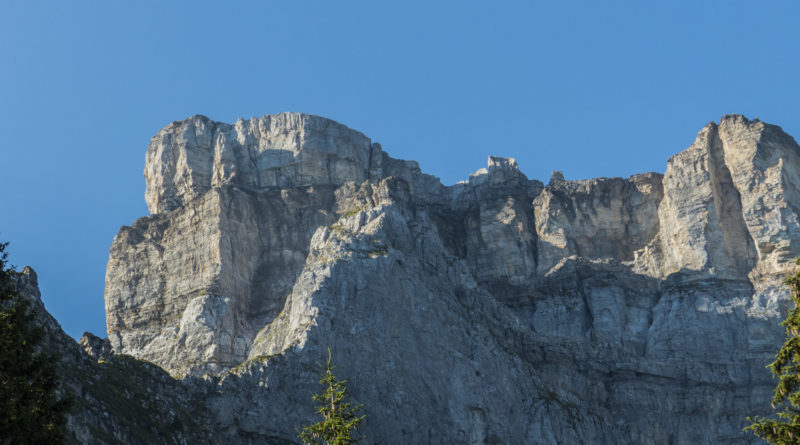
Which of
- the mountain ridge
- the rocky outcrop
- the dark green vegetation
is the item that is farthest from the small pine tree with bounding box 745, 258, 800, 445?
the mountain ridge

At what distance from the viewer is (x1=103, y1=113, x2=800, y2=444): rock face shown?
349 ft

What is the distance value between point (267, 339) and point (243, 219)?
28721 millimetres

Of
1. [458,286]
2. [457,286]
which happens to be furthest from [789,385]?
[458,286]

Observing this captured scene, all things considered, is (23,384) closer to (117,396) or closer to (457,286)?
(117,396)

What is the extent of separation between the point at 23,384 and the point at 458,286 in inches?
3173

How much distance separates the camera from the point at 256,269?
5379 inches

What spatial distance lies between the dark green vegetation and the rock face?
174 ft

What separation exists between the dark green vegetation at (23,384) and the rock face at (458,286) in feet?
174

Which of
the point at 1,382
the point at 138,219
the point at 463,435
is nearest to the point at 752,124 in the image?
the point at 463,435

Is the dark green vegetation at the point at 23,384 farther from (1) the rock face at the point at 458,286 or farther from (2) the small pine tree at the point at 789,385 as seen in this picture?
(1) the rock face at the point at 458,286

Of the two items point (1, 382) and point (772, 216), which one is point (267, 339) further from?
point (1, 382)

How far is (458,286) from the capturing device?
12150 cm

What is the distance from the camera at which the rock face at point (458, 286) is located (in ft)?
349

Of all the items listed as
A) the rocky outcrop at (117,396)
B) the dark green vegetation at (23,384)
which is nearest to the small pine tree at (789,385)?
the dark green vegetation at (23,384)
